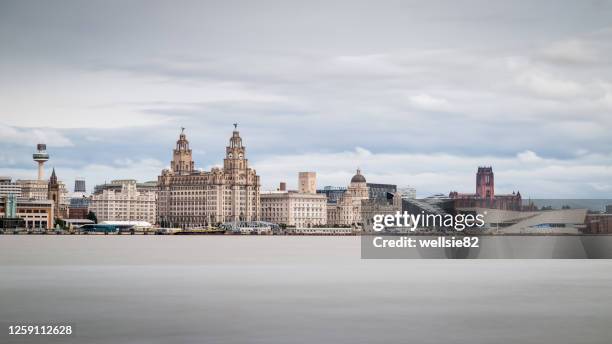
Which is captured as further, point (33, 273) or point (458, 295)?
point (33, 273)

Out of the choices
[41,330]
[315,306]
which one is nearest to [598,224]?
[315,306]

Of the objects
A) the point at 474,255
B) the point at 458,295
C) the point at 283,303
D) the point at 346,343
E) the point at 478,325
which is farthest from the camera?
the point at 474,255

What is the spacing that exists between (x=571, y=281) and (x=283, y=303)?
15318 mm

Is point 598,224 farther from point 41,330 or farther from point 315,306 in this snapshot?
point 41,330

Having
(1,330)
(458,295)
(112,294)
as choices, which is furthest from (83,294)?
(458,295)

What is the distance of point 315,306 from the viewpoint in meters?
30.5

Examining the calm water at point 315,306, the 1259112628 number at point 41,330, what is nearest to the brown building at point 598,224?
the calm water at point 315,306

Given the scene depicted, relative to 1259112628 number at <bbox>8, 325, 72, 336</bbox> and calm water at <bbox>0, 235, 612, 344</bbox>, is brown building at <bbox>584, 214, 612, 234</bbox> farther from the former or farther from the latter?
1259112628 number at <bbox>8, 325, 72, 336</bbox>

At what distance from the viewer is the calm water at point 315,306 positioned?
2395cm

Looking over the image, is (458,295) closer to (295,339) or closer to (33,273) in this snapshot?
(295,339)

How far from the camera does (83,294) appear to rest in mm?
34531

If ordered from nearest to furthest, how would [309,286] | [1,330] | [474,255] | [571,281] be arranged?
→ [1,330], [309,286], [571,281], [474,255]

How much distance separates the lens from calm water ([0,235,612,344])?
24.0 metres

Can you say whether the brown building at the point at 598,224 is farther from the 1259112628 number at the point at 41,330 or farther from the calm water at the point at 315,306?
the 1259112628 number at the point at 41,330
